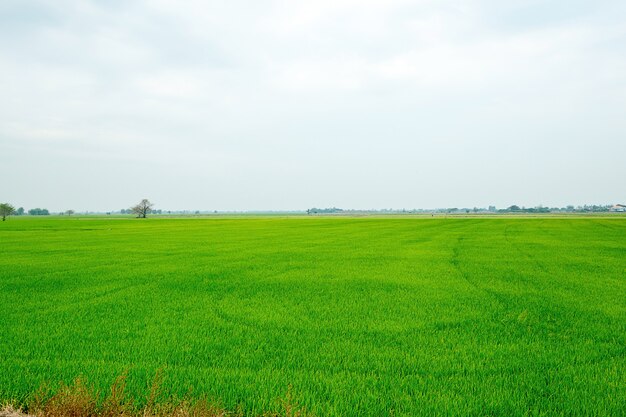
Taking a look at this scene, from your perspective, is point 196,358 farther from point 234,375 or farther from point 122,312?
point 122,312

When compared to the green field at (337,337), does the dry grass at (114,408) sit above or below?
above

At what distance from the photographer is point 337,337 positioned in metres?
8.30

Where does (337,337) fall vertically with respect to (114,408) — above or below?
below

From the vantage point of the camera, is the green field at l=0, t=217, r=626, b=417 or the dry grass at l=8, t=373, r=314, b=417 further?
the green field at l=0, t=217, r=626, b=417

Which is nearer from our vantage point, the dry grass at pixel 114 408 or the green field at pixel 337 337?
the dry grass at pixel 114 408

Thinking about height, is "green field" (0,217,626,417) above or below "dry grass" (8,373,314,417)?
below

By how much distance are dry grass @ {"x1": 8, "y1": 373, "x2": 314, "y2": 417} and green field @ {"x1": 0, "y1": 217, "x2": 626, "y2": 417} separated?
0.86 ft

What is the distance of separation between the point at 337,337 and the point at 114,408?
4434 mm

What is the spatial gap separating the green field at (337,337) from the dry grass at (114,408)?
0.26 meters

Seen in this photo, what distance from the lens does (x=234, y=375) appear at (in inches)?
249

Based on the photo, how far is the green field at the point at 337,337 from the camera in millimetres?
5781

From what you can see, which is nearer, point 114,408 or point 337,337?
point 114,408

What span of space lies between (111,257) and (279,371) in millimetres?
19436

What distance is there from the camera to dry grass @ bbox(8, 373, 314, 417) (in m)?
4.97
